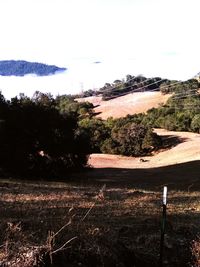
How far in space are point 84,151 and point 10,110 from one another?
561cm

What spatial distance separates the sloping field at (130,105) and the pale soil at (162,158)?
1451 inches

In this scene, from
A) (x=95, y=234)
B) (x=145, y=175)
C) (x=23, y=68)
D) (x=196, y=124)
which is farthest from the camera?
(x=23, y=68)

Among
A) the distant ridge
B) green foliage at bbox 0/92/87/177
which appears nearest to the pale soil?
green foliage at bbox 0/92/87/177

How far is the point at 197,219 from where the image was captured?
10.1m

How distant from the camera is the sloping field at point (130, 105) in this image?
300ft

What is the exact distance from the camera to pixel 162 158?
155 feet

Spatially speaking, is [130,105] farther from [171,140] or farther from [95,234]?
[95,234]

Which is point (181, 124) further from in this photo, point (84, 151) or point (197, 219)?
point (197, 219)

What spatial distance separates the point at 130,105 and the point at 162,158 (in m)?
51.4

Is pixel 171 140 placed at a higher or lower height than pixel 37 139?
lower

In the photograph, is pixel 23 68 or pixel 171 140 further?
pixel 23 68

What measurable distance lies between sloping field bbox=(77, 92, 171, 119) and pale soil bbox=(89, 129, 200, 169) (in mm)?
36845

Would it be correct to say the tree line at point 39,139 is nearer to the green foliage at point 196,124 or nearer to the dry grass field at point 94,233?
the dry grass field at point 94,233

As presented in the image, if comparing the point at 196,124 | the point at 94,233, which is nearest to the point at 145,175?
the point at 94,233
